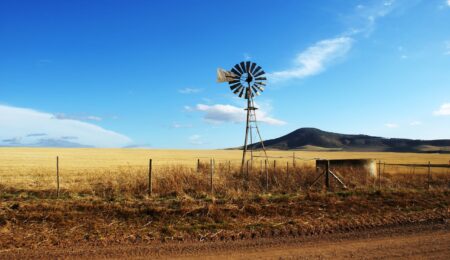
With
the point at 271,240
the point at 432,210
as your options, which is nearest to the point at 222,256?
the point at 271,240

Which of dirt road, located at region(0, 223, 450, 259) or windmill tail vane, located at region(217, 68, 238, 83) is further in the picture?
windmill tail vane, located at region(217, 68, 238, 83)

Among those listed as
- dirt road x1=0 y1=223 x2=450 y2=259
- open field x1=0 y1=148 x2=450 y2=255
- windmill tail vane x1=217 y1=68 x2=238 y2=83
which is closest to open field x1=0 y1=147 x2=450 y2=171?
windmill tail vane x1=217 y1=68 x2=238 y2=83

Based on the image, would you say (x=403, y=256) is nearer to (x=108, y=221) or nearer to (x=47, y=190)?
(x=108, y=221)

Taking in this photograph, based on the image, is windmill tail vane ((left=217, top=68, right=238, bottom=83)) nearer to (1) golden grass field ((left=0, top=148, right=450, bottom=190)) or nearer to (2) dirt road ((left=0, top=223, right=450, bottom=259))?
(1) golden grass field ((left=0, top=148, right=450, bottom=190))

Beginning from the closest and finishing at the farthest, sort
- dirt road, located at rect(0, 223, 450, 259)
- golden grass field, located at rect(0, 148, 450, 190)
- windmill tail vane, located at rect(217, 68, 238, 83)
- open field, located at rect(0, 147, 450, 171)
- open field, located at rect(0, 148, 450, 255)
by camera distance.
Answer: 1. dirt road, located at rect(0, 223, 450, 259)
2. open field, located at rect(0, 148, 450, 255)
3. golden grass field, located at rect(0, 148, 450, 190)
4. windmill tail vane, located at rect(217, 68, 238, 83)
5. open field, located at rect(0, 147, 450, 171)

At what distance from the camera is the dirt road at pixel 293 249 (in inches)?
268

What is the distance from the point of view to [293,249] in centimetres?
728

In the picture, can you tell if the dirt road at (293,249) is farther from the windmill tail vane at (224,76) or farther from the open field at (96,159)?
the open field at (96,159)

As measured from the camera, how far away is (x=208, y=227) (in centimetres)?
916

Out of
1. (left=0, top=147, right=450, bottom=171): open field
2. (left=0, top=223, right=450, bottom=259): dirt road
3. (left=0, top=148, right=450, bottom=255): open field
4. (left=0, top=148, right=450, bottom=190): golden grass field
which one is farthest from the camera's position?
(left=0, top=147, right=450, bottom=171): open field

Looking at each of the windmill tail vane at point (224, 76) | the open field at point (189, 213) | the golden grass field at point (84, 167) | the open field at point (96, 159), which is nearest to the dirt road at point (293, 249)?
the open field at point (189, 213)

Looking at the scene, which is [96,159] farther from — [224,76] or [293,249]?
[293,249]

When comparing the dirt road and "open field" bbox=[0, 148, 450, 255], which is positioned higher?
"open field" bbox=[0, 148, 450, 255]

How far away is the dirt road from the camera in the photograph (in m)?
6.81
